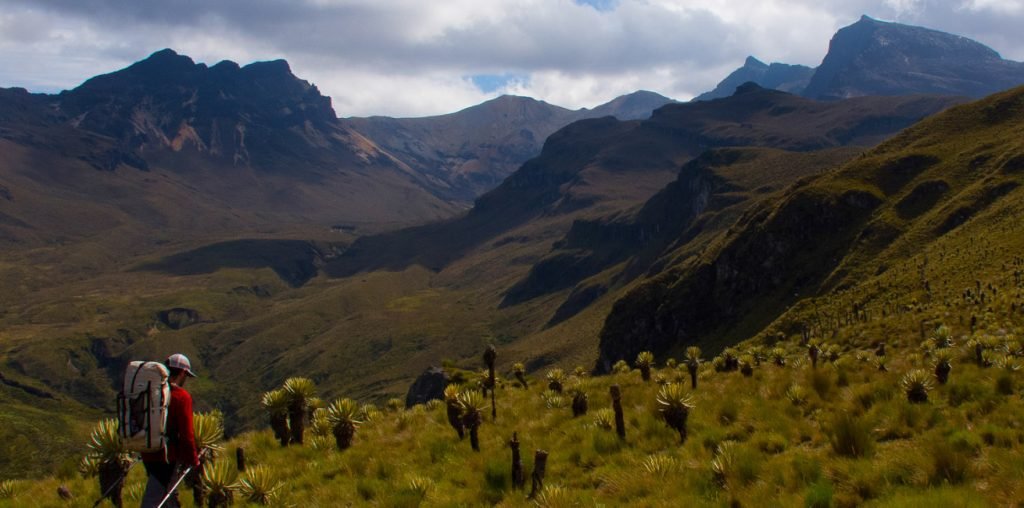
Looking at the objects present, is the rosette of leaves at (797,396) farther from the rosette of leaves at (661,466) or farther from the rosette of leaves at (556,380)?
the rosette of leaves at (556,380)

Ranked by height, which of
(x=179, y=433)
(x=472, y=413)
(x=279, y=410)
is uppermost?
(x=179, y=433)

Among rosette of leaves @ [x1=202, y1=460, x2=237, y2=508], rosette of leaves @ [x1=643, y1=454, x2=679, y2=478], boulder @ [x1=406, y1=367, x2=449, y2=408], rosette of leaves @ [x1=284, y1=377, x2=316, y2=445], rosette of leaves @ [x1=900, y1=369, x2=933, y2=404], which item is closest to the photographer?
rosette of leaves @ [x1=643, y1=454, x2=679, y2=478]

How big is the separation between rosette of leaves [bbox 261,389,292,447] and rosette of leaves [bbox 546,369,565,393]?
9268 millimetres

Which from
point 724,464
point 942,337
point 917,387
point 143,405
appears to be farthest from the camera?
point 942,337

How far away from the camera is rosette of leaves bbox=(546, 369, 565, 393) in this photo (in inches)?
862

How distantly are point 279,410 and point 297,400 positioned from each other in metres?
0.56

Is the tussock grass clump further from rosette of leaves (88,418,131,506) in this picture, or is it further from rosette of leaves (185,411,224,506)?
rosette of leaves (88,418,131,506)

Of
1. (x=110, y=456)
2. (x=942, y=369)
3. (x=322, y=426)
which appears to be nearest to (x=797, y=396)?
(x=942, y=369)

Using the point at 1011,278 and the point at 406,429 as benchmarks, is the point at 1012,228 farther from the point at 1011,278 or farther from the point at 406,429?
the point at 406,429

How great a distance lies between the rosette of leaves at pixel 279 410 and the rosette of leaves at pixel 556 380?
9.27m

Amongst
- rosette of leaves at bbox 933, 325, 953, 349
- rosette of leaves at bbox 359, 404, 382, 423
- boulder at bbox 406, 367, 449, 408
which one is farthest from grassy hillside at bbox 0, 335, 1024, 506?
boulder at bbox 406, 367, 449, 408

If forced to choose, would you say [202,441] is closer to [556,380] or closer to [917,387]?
[556,380]

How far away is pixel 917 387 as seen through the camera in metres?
13.2

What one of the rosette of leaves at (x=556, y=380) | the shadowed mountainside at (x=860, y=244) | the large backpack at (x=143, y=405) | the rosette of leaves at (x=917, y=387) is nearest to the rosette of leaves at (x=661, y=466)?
the rosette of leaves at (x=917, y=387)
